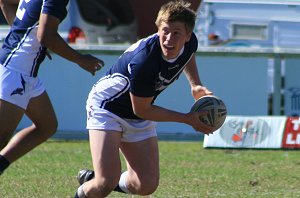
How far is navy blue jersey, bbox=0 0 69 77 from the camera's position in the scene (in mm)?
7441

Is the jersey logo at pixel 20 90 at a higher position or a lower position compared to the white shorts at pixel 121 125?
lower

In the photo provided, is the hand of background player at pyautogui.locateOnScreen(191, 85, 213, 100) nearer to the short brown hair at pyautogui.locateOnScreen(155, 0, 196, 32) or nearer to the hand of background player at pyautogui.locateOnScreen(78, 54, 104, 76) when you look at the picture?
the short brown hair at pyautogui.locateOnScreen(155, 0, 196, 32)

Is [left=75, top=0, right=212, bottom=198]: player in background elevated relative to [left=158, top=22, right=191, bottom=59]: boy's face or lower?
lower

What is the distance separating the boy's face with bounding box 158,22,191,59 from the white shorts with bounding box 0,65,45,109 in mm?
1621

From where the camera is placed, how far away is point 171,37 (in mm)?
6332

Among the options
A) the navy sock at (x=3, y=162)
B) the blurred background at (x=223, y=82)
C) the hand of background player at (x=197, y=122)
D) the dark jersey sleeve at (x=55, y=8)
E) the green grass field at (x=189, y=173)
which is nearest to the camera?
the hand of background player at (x=197, y=122)

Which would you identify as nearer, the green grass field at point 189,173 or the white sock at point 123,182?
the white sock at point 123,182

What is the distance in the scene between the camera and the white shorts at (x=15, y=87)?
7.52 m

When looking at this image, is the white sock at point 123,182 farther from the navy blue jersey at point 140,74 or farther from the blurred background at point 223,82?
the blurred background at point 223,82

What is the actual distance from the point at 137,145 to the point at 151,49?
832mm

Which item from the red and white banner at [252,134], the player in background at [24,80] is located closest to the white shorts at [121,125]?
the player in background at [24,80]

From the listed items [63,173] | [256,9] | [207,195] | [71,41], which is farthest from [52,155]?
[256,9]

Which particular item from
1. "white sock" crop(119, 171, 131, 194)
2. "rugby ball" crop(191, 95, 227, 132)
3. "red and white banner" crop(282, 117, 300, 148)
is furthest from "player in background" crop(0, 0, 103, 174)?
"red and white banner" crop(282, 117, 300, 148)

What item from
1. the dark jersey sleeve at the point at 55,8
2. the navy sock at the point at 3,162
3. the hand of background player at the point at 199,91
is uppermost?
the dark jersey sleeve at the point at 55,8
